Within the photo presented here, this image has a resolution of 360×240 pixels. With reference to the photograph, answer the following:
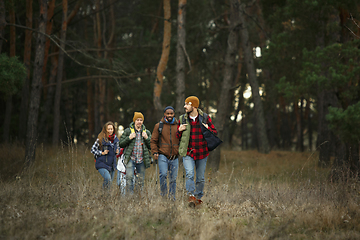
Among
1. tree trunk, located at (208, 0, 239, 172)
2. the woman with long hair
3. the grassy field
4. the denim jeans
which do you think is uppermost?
tree trunk, located at (208, 0, 239, 172)

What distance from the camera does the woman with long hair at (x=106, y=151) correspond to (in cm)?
635

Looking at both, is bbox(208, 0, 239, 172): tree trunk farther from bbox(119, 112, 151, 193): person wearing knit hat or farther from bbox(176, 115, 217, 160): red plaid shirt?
bbox(176, 115, 217, 160): red plaid shirt

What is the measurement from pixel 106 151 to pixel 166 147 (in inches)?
49.6

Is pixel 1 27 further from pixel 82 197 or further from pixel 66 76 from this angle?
pixel 66 76

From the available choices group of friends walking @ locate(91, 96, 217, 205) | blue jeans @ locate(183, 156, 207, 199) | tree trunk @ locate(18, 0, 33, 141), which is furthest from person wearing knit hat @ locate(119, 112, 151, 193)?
tree trunk @ locate(18, 0, 33, 141)

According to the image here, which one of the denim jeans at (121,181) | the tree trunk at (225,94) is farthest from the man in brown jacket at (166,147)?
the tree trunk at (225,94)

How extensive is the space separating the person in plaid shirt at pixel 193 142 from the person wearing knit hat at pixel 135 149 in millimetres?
800

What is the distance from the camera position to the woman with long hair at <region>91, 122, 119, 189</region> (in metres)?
6.35

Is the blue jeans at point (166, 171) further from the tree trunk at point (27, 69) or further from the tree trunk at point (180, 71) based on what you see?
the tree trunk at point (27, 69)

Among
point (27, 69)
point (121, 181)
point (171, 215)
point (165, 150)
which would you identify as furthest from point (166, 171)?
point (27, 69)

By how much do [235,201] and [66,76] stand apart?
783 inches

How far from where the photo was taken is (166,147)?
595 centimetres

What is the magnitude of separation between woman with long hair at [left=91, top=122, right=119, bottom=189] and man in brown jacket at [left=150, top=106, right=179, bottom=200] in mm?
914

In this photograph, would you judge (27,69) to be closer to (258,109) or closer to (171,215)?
(258,109)
